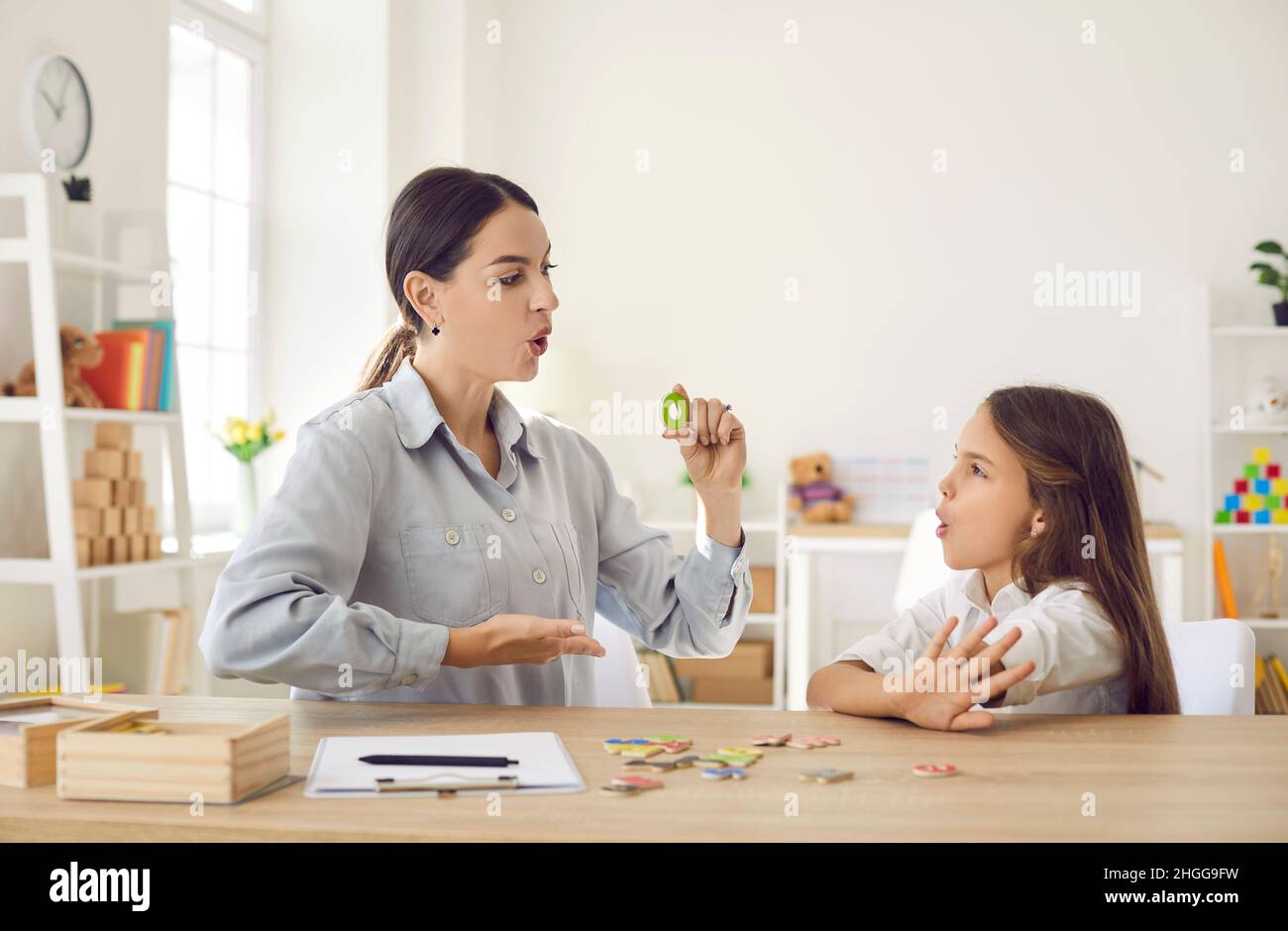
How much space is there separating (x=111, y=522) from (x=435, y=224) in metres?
1.70

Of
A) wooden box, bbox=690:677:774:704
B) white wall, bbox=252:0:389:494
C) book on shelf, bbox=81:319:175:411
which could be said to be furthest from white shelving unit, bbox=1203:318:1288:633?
book on shelf, bbox=81:319:175:411

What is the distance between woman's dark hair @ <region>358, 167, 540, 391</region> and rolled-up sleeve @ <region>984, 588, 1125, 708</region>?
86 cm

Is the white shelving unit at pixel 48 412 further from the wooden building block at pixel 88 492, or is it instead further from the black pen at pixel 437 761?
the black pen at pixel 437 761

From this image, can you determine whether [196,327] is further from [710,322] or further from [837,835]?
[837,835]

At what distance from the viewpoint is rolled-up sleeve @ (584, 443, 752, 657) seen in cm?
170

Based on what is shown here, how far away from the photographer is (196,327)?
4.09 metres

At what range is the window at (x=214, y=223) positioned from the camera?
13.2ft

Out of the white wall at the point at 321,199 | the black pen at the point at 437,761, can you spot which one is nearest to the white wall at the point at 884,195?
the white wall at the point at 321,199

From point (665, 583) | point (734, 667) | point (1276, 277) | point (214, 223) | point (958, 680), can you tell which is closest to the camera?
point (958, 680)

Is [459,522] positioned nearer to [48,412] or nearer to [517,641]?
[517,641]

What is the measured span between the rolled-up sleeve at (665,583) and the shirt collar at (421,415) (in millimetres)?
152

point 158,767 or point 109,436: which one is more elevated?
point 109,436

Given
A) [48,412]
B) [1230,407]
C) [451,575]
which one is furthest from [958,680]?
[1230,407]

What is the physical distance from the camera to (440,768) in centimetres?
105
